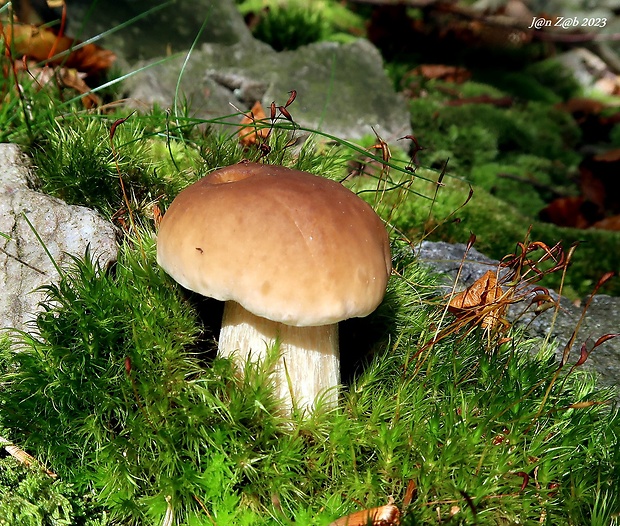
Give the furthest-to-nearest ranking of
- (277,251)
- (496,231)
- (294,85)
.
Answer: (294,85) → (496,231) → (277,251)

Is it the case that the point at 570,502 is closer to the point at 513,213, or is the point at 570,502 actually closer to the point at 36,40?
the point at 513,213

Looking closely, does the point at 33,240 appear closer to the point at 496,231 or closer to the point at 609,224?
the point at 496,231

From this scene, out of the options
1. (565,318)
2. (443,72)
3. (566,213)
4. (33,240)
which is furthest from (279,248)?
(443,72)

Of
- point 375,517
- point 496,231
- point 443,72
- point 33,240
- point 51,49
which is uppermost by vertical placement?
point 51,49

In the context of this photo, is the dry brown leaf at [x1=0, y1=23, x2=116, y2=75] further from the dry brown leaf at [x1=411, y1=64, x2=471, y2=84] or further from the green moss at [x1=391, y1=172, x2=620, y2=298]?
the dry brown leaf at [x1=411, y1=64, x2=471, y2=84]

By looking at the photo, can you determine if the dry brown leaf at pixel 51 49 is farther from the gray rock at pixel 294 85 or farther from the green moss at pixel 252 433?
the green moss at pixel 252 433

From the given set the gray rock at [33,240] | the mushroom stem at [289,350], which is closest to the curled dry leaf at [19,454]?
the gray rock at [33,240]
